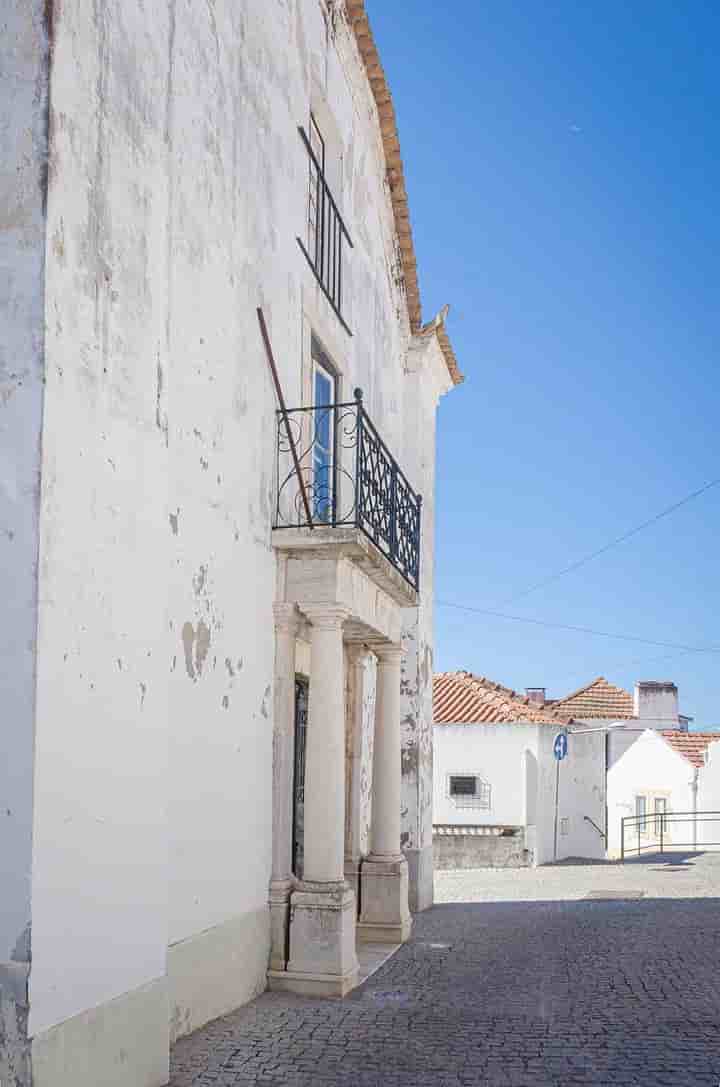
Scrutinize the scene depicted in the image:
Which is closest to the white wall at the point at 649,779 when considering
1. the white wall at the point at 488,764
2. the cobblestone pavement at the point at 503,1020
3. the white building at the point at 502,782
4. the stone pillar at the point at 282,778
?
the white building at the point at 502,782

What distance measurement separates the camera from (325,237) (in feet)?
36.6

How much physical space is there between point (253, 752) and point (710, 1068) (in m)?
3.69

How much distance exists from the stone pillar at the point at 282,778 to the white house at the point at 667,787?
26.5 metres

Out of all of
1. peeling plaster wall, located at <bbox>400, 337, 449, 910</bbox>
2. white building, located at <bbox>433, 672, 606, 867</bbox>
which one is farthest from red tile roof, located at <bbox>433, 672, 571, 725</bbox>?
peeling plaster wall, located at <bbox>400, 337, 449, 910</bbox>

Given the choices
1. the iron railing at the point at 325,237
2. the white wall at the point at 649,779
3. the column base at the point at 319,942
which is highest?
the iron railing at the point at 325,237

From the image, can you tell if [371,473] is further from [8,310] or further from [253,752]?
[8,310]

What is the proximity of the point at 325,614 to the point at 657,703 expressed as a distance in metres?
30.8

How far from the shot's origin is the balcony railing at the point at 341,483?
915 centimetres

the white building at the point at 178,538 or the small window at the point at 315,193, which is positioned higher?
the small window at the point at 315,193

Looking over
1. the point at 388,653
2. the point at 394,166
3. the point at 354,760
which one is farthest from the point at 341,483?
the point at 394,166

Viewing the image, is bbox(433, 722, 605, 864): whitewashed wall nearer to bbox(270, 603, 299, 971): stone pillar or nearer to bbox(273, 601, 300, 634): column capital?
bbox(270, 603, 299, 971): stone pillar

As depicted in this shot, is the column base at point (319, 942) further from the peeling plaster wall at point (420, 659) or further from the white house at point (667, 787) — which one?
the white house at point (667, 787)

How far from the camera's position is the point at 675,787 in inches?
1375

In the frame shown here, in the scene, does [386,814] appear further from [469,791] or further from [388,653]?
[469,791]
